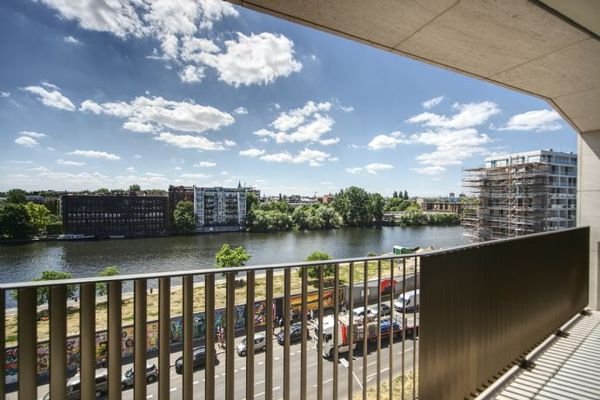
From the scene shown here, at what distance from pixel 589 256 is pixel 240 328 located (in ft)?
12.8

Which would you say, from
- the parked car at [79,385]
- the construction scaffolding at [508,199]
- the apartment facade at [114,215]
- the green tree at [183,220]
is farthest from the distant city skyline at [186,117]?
the parked car at [79,385]

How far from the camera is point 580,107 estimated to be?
2.49 meters

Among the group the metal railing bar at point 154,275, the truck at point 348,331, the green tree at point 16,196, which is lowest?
the truck at point 348,331

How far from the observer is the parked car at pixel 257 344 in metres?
1.08

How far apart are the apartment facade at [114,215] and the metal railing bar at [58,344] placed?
35.5 meters

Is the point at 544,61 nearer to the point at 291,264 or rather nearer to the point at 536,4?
the point at 536,4

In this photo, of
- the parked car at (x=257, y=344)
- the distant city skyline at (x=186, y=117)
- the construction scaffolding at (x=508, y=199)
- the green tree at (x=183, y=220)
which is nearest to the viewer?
the parked car at (x=257, y=344)

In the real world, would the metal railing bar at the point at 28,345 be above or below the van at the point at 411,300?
above

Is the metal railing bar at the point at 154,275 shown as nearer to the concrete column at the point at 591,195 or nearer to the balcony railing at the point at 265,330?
the balcony railing at the point at 265,330

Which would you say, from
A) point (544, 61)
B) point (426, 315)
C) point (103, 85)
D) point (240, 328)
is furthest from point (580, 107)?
point (103, 85)

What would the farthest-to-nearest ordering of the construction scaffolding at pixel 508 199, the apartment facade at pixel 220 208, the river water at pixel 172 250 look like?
the apartment facade at pixel 220 208 → the construction scaffolding at pixel 508 199 → the river water at pixel 172 250

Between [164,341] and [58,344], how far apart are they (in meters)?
0.28

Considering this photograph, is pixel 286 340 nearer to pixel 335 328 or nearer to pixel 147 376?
pixel 335 328

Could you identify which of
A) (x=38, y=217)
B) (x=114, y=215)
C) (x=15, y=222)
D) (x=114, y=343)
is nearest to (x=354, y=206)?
(x=114, y=215)
